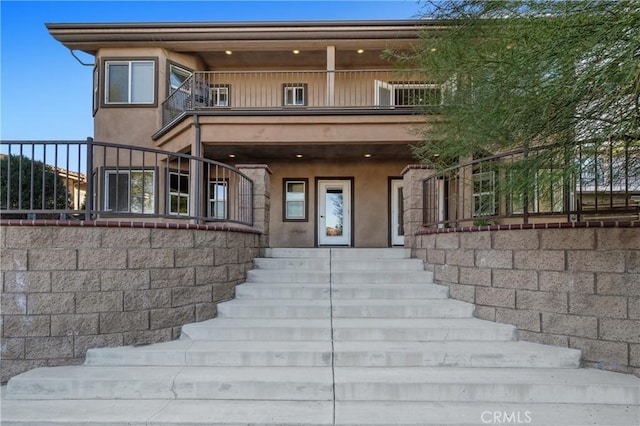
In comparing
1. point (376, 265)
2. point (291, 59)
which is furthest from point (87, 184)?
point (291, 59)

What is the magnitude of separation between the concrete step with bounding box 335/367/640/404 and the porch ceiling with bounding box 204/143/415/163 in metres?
6.44

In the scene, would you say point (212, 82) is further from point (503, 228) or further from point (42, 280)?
point (503, 228)

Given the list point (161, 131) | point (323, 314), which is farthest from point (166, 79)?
point (323, 314)

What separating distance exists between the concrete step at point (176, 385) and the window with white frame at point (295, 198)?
7.53m

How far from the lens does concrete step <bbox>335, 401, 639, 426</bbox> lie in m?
2.91

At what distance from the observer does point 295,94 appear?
11.4m

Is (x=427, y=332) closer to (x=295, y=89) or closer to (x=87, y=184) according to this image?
(x=87, y=184)

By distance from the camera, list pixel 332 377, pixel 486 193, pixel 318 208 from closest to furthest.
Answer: pixel 332 377
pixel 486 193
pixel 318 208

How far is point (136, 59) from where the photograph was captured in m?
10.3

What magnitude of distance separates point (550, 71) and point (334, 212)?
27.2ft

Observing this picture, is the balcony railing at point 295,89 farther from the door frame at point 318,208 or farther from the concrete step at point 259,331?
the concrete step at point 259,331

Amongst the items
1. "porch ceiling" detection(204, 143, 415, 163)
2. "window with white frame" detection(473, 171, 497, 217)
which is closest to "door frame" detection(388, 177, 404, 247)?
"porch ceiling" detection(204, 143, 415, 163)

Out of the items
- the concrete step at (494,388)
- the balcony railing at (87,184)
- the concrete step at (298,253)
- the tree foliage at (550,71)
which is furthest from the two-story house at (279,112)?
the concrete step at (494,388)

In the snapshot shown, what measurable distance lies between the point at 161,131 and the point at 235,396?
8310mm
